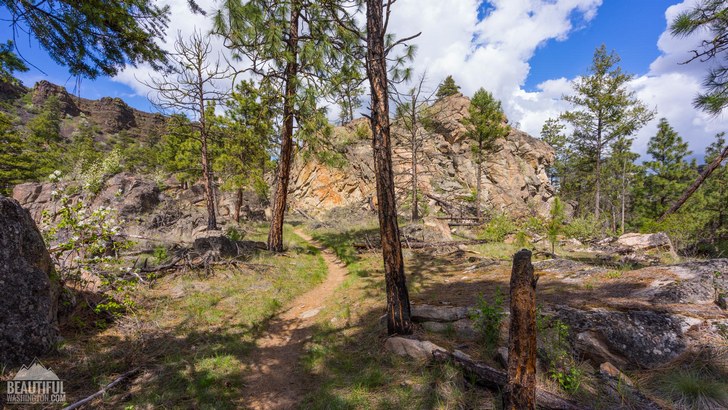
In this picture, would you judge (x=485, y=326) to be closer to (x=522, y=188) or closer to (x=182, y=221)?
(x=182, y=221)

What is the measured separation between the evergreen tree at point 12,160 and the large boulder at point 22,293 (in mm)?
30907

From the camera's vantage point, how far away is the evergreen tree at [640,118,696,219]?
2711 centimetres

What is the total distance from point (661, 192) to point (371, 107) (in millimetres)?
38202

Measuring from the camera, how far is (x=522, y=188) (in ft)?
104

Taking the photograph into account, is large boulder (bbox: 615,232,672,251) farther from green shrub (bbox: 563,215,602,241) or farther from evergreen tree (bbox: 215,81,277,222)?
evergreen tree (bbox: 215,81,277,222)

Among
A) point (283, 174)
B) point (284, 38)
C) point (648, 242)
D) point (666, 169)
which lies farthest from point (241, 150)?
point (666, 169)

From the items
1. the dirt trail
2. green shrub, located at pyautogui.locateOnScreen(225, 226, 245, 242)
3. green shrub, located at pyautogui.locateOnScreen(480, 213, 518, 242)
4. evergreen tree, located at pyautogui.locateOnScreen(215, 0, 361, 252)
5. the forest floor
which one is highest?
evergreen tree, located at pyautogui.locateOnScreen(215, 0, 361, 252)

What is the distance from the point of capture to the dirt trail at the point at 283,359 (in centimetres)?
402

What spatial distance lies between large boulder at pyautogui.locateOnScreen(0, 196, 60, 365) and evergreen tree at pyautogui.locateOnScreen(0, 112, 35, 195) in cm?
3091

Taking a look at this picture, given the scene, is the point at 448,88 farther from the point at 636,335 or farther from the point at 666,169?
the point at 636,335

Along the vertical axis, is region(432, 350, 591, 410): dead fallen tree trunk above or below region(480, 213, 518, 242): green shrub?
below

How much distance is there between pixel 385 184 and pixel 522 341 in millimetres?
3017

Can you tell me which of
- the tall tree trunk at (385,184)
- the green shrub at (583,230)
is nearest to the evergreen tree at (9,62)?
the tall tree trunk at (385,184)

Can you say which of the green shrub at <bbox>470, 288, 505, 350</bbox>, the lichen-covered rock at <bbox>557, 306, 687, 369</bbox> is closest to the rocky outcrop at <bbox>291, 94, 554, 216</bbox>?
the green shrub at <bbox>470, 288, 505, 350</bbox>
